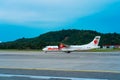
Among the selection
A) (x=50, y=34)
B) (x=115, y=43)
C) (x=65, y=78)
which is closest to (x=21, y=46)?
(x=115, y=43)

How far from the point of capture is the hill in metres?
109

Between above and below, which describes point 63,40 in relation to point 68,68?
above

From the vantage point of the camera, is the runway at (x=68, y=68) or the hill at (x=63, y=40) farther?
the hill at (x=63, y=40)

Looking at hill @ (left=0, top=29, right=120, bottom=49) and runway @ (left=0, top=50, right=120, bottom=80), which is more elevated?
hill @ (left=0, top=29, right=120, bottom=49)

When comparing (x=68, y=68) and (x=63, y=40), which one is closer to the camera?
(x=68, y=68)

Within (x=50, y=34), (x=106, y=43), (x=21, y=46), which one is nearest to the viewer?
(x=21, y=46)

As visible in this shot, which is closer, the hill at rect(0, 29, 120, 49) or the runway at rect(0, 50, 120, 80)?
the runway at rect(0, 50, 120, 80)

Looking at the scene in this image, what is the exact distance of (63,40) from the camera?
151625mm

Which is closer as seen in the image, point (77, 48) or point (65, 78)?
point (65, 78)

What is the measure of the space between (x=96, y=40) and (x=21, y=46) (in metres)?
39.2

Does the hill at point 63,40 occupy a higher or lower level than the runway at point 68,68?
higher

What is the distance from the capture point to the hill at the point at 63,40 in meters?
109

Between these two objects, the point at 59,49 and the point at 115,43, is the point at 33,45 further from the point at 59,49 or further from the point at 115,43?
the point at 115,43

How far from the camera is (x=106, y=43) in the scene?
132 meters
